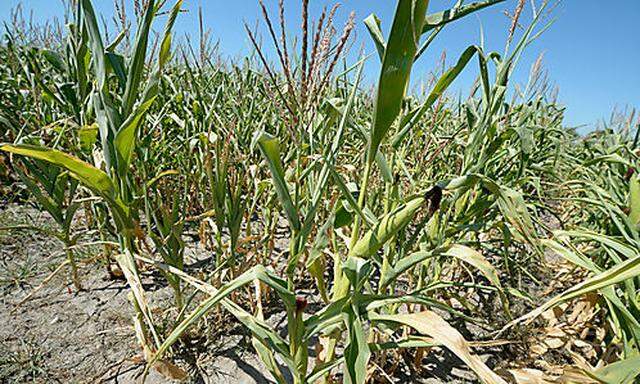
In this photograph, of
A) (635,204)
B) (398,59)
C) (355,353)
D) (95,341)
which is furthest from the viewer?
(95,341)

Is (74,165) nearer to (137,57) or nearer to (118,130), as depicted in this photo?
(118,130)

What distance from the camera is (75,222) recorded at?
5.96 feet

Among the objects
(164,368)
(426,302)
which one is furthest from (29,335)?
(426,302)

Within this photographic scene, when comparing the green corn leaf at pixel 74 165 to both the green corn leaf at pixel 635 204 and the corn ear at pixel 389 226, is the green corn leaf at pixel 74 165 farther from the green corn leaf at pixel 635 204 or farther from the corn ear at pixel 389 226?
the green corn leaf at pixel 635 204

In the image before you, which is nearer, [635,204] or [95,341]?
[635,204]

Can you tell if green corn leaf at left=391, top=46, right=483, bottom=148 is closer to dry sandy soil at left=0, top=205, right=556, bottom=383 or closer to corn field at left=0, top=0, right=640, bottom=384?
corn field at left=0, top=0, right=640, bottom=384

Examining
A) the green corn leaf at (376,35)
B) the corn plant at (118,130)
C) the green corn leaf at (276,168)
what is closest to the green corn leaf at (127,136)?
the corn plant at (118,130)

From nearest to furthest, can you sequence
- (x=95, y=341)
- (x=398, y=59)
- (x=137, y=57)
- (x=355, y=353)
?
(x=398, y=59) → (x=355, y=353) → (x=137, y=57) → (x=95, y=341)

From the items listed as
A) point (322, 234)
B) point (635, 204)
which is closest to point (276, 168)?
point (322, 234)

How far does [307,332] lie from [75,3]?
108 centimetres

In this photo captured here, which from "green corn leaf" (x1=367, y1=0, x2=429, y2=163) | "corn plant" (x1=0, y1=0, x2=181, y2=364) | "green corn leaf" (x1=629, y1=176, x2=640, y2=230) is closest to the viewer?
"green corn leaf" (x1=367, y1=0, x2=429, y2=163)

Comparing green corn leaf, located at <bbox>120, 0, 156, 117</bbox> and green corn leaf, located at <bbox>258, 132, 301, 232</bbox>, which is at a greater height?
green corn leaf, located at <bbox>120, 0, 156, 117</bbox>

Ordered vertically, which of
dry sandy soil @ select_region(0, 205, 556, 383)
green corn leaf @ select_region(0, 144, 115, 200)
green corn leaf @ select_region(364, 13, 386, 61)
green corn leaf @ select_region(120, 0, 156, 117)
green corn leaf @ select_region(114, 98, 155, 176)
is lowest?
dry sandy soil @ select_region(0, 205, 556, 383)

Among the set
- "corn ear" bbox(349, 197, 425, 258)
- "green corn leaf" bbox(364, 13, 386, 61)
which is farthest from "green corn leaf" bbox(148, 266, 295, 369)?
"green corn leaf" bbox(364, 13, 386, 61)
